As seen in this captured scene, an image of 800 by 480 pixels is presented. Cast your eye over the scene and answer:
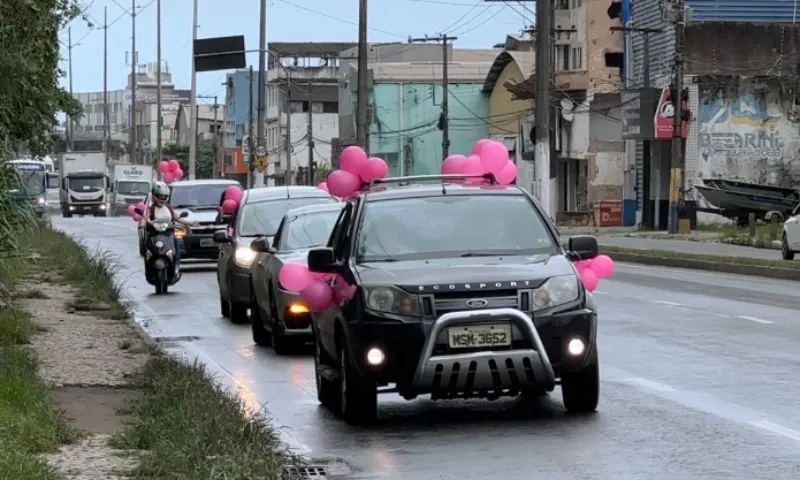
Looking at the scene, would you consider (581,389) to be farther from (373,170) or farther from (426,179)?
(373,170)

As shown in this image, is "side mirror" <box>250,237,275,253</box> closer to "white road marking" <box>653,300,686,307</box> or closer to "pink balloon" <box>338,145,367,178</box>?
"pink balloon" <box>338,145,367,178</box>

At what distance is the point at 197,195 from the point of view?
3334 cm

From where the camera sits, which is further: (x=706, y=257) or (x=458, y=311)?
(x=706, y=257)

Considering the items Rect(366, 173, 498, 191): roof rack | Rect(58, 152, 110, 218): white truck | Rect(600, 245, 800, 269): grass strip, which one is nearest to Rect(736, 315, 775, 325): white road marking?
Rect(366, 173, 498, 191): roof rack

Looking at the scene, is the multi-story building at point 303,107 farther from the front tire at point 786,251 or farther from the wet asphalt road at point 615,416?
the wet asphalt road at point 615,416

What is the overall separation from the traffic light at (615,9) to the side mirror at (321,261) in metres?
54.9

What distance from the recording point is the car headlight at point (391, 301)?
1022 cm

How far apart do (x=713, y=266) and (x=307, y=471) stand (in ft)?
76.8

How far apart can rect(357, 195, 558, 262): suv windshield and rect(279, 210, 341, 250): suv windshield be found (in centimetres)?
567

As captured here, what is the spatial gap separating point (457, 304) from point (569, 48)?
63675 mm

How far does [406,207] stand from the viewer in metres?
11.6

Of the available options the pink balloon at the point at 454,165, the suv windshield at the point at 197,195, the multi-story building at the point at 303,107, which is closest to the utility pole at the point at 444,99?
the multi-story building at the point at 303,107

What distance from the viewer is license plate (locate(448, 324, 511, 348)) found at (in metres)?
10.1

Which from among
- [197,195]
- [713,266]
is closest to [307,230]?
[713,266]
